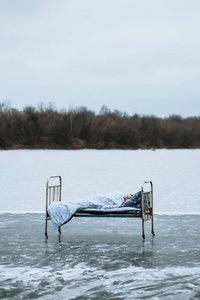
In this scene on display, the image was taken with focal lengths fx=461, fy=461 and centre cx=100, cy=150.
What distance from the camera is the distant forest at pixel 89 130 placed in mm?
76750

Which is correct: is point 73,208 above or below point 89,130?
below

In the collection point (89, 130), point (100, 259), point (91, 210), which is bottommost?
point (100, 259)

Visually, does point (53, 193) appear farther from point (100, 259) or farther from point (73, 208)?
point (100, 259)

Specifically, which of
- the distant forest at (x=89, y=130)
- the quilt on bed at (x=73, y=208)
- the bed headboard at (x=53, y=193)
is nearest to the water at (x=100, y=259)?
the quilt on bed at (x=73, y=208)

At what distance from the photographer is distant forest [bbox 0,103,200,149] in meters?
76.8

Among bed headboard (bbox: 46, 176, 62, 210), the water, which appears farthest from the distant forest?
the water

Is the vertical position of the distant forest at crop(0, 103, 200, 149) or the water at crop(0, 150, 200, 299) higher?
the distant forest at crop(0, 103, 200, 149)

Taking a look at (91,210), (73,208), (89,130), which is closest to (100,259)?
(91,210)

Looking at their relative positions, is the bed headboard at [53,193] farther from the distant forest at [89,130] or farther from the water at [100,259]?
the distant forest at [89,130]

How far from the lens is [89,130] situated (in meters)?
79.0

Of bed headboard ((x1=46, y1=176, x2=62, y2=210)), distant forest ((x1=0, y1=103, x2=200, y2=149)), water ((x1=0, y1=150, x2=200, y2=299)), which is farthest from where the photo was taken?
distant forest ((x1=0, y1=103, x2=200, y2=149))

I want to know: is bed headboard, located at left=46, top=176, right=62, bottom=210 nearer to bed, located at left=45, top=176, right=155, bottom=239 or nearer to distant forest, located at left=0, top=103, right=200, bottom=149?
bed, located at left=45, top=176, right=155, bottom=239

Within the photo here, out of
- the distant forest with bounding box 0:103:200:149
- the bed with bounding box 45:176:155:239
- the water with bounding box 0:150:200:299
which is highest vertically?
the distant forest with bounding box 0:103:200:149

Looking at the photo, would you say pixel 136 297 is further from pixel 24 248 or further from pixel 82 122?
pixel 82 122
